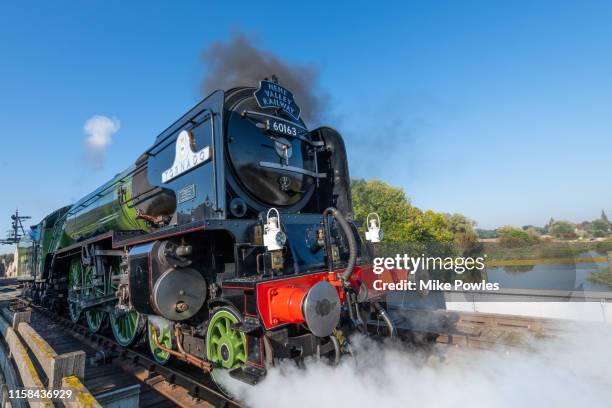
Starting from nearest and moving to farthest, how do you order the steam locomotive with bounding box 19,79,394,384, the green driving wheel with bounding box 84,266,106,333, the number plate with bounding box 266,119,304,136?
the steam locomotive with bounding box 19,79,394,384 → the number plate with bounding box 266,119,304,136 → the green driving wheel with bounding box 84,266,106,333

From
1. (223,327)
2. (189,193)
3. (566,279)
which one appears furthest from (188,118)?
(566,279)

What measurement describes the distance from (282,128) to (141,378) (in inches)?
138

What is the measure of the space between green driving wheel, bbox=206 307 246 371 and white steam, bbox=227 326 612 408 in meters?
0.29

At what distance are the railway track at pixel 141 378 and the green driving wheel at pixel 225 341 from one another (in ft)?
1.20

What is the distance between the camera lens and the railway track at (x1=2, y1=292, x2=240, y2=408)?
358cm

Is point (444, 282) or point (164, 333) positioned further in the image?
point (444, 282)

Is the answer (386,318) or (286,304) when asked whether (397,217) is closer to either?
(386,318)

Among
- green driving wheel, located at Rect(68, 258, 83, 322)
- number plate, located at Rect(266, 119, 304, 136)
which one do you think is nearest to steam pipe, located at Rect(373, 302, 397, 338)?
number plate, located at Rect(266, 119, 304, 136)

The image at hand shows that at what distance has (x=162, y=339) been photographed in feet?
14.6

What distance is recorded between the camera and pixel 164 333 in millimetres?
4344

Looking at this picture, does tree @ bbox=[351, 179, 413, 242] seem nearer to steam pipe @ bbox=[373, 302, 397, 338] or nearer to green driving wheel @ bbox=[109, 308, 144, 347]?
green driving wheel @ bbox=[109, 308, 144, 347]

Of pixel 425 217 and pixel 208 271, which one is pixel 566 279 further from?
pixel 425 217

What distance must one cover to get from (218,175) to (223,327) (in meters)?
1.49

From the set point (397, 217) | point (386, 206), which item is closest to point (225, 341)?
point (397, 217)
